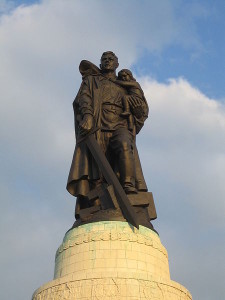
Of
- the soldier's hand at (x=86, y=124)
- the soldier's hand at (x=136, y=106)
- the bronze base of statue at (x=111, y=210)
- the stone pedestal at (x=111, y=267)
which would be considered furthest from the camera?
the soldier's hand at (x=136, y=106)

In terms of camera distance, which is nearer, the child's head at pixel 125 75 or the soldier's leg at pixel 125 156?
the soldier's leg at pixel 125 156

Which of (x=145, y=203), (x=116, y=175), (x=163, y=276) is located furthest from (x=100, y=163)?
(x=163, y=276)

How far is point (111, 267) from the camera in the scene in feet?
31.0

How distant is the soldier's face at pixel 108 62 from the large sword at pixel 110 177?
2.54 metres

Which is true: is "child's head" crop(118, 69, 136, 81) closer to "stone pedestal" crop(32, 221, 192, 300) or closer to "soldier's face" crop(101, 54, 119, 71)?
"soldier's face" crop(101, 54, 119, 71)

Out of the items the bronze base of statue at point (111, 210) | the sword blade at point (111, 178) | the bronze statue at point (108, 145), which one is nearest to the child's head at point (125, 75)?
the bronze statue at point (108, 145)

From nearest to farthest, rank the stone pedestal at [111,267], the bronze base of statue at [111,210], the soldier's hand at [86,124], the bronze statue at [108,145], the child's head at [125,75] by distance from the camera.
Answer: the stone pedestal at [111,267] < the bronze base of statue at [111,210] < the bronze statue at [108,145] < the soldier's hand at [86,124] < the child's head at [125,75]

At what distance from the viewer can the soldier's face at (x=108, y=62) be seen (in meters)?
Result: 13.5

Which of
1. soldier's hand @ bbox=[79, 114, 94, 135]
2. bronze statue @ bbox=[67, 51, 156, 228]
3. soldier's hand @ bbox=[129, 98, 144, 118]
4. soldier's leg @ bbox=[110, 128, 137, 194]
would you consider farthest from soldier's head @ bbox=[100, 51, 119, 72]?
soldier's leg @ bbox=[110, 128, 137, 194]

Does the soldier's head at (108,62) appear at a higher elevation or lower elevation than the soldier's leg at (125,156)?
higher

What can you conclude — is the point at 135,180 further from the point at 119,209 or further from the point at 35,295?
the point at 35,295

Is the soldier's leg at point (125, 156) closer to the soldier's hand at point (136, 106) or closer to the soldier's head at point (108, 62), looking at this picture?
the soldier's hand at point (136, 106)

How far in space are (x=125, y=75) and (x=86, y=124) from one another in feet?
8.23

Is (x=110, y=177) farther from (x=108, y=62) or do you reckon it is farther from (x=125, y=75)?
(x=108, y=62)
